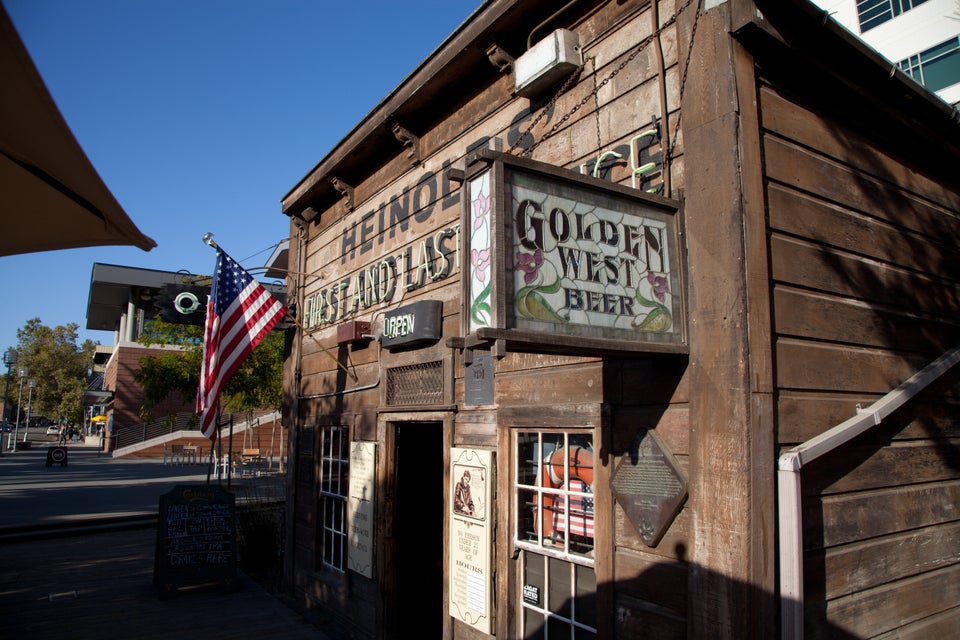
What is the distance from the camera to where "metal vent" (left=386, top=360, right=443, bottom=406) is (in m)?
6.06

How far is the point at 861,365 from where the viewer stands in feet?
12.9

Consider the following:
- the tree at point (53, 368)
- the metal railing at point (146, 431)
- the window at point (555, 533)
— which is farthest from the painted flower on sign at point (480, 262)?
the tree at point (53, 368)

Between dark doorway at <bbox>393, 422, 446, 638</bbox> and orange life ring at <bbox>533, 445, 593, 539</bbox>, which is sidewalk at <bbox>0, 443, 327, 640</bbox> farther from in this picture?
orange life ring at <bbox>533, 445, 593, 539</bbox>

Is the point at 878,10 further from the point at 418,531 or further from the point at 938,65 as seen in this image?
the point at 418,531

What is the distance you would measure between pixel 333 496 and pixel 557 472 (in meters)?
4.18

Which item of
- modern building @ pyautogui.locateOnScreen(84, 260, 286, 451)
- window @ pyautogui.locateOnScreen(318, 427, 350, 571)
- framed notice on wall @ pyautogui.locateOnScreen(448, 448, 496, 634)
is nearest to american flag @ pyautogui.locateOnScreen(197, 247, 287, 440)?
window @ pyautogui.locateOnScreen(318, 427, 350, 571)

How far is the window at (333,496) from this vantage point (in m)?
7.52

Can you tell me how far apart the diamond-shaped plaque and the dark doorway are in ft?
10.7

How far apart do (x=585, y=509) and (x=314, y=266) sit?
6.24m

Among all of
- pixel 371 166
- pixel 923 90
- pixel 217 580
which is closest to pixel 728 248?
pixel 923 90

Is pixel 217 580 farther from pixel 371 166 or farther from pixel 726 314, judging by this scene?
pixel 726 314

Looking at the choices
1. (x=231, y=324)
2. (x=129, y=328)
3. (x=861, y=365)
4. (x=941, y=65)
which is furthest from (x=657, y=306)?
(x=129, y=328)

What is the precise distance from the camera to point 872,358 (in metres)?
4.02

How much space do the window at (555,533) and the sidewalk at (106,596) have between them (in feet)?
11.4
